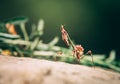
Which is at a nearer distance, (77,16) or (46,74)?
(46,74)

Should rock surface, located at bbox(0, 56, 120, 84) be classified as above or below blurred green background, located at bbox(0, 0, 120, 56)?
below

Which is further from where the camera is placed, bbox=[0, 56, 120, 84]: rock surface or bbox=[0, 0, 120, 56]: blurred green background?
bbox=[0, 0, 120, 56]: blurred green background

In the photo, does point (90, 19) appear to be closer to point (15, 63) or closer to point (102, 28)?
point (102, 28)

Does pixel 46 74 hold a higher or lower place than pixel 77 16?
lower

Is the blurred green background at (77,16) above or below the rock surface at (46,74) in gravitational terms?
above

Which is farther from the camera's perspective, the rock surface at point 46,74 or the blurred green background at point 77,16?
the blurred green background at point 77,16
